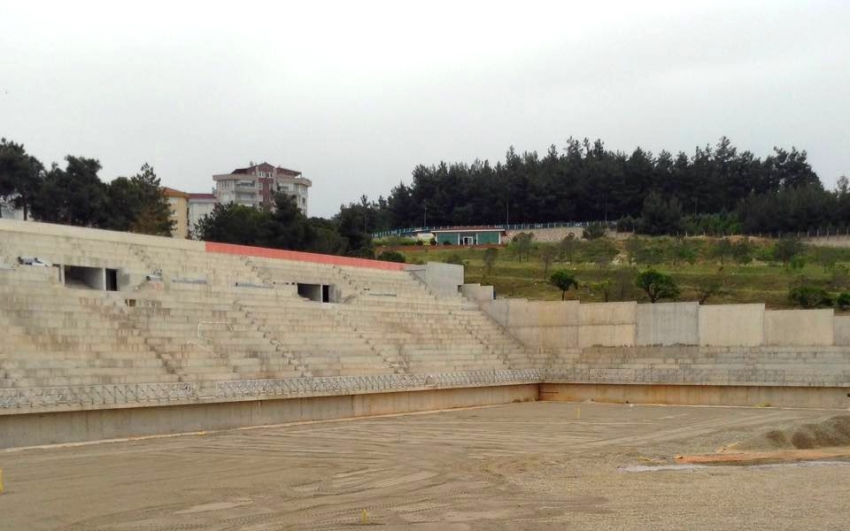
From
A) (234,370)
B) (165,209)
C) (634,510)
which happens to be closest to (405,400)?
(234,370)

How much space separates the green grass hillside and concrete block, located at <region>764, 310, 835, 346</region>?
1367 cm

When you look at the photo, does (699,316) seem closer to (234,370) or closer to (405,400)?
(405,400)

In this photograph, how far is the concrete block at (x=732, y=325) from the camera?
120 feet

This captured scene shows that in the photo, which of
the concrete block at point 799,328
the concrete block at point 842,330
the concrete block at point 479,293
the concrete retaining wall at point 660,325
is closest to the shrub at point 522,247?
the concrete block at point 479,293

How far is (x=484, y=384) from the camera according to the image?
115ft

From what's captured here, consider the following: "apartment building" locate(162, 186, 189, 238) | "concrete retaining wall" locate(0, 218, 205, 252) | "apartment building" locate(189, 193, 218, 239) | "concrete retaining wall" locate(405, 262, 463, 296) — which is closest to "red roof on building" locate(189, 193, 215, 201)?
"apartment building" locate(189, 193, 218, 239)

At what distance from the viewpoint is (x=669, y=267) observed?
208 ft

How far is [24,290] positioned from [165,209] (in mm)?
38344

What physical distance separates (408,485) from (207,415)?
35.6 feet

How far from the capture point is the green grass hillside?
54.5m

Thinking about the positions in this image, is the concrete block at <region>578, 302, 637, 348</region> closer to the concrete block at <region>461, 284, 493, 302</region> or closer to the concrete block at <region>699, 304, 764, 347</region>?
the concrete block at <region>699, 304, 764, 347</region>

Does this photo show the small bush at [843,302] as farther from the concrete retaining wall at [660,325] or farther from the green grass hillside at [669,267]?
the concrete retaining wall at [660,325]

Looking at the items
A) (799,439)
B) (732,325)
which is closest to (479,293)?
(732,325)

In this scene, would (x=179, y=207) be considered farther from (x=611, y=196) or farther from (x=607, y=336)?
(x=607, y=336)
